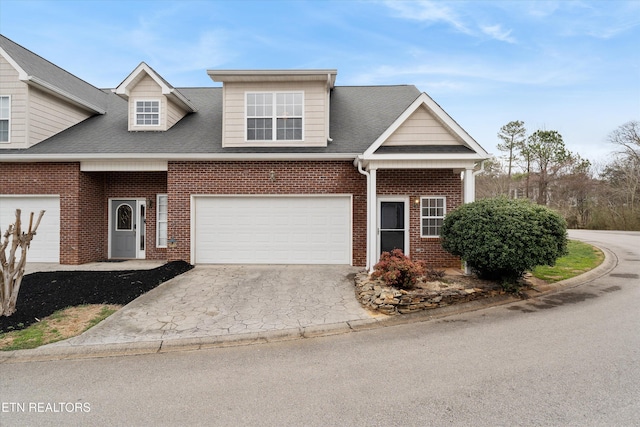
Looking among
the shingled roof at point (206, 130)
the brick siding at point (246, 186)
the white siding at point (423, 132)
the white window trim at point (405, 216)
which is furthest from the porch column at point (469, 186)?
the shingled roof at point (206, 130)

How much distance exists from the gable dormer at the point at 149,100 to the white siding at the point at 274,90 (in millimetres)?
2664

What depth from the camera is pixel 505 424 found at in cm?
296

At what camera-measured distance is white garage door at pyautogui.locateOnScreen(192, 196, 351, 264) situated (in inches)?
390

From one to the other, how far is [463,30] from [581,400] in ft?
47.6

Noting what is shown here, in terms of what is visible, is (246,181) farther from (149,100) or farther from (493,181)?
(493,181)

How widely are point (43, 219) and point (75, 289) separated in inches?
197

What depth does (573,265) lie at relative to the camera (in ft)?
33.0

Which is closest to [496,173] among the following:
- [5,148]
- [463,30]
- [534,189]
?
[534,189]

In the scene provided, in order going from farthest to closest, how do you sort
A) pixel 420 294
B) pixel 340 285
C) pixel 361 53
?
pixel 361 53
pixel 340 285
pixel 420 294

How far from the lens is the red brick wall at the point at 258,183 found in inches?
385

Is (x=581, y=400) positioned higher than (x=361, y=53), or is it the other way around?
(x=361, y=53)

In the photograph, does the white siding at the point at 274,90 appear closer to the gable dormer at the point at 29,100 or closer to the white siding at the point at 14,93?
the gable dormer at the point at 29,100

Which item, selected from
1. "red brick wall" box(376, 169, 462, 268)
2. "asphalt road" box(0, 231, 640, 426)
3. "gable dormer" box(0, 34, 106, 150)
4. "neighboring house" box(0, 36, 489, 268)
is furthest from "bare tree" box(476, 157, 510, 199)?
"gable dormer" box(0, 34, 106, 150)

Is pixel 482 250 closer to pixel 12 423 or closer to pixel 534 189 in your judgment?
pixel 12 423
